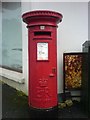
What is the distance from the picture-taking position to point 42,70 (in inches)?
132

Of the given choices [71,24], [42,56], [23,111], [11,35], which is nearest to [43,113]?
[23,111]

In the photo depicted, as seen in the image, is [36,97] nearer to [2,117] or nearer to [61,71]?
[2,117]

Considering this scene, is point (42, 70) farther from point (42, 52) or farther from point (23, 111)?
point (23, 111)

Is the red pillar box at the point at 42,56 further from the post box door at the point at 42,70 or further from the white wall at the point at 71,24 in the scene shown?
the white wall at the point at 71,24

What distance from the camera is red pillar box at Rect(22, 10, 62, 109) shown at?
10.7ft

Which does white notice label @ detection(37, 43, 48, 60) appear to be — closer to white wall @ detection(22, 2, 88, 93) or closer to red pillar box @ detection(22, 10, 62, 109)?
red pillar box @ detection(22, 10, 62, 109)

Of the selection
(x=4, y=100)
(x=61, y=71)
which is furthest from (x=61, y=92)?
(x=4, y=100)

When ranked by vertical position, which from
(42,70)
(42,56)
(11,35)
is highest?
(11,35)

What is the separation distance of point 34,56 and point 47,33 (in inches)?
17.6

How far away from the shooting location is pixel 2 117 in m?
3.67

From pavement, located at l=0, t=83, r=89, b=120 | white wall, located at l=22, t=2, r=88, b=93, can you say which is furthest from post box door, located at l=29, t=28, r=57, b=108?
white wall, located at l=22, t=2, r=88, b=93

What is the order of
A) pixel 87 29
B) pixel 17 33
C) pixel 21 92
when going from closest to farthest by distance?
1. pixel 87 29
2. pixel 21 92
3. pixel 17 33

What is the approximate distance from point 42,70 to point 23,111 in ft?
3.55

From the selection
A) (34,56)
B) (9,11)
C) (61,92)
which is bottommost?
(61,92)
